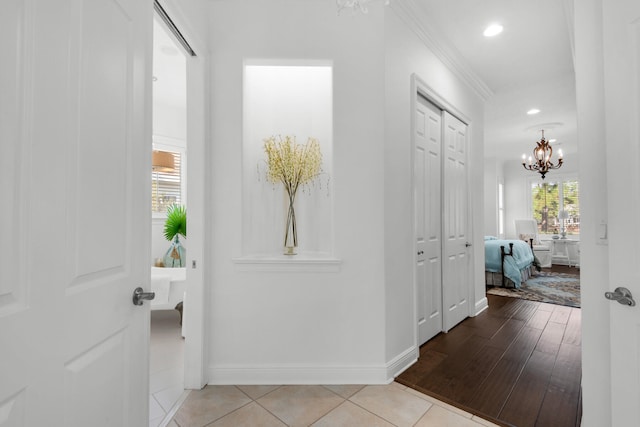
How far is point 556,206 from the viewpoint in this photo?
8039mm

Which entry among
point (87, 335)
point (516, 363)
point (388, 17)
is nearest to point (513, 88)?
point (388, 17)

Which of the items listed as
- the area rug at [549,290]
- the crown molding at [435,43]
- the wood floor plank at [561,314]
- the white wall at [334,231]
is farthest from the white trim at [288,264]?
the area rug at [549,290]

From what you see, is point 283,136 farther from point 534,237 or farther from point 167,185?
point 534,237

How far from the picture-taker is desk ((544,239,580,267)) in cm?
730

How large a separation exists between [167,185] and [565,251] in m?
9.13

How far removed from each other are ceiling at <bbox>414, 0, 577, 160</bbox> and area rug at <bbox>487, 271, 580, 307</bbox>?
292 cm

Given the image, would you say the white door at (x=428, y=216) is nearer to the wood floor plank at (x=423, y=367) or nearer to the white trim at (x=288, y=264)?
the wood floor plank at (x=423, y=367)

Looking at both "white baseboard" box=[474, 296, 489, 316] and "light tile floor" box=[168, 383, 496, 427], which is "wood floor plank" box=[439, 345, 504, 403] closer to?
"light tile floor" box=[168, 383, 496, 427]

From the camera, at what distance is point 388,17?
220 cm

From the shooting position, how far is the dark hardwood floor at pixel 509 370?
1839mm

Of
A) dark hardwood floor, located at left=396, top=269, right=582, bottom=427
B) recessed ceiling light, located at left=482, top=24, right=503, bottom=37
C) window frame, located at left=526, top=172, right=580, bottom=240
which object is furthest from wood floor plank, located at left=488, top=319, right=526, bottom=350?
window frame, located at left=526, top=172, right=580, bottom=240

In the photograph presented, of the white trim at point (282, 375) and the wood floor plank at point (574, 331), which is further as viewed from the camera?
the wood floor plank at point (574, 331)

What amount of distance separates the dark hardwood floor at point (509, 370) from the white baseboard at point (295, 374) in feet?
0.94

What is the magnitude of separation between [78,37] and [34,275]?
699mm
